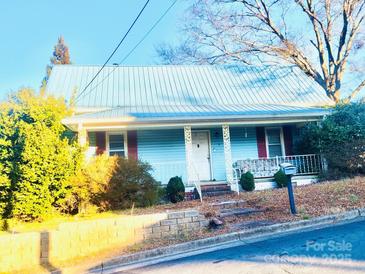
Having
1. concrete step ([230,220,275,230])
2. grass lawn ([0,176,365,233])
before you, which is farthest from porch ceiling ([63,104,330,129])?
concrete step ([230,220,275,230])

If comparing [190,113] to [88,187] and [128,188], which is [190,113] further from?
[88,187]

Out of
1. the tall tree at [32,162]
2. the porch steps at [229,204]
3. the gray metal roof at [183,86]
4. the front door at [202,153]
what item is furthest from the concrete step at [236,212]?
the gray metal roof at [183,86]

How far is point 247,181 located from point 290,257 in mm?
6217

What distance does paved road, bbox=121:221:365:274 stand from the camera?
412 centimetres

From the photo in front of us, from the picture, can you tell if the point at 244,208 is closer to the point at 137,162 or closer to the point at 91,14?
the point at 137,162

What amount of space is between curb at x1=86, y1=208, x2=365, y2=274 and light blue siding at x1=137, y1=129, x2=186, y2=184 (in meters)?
5.93

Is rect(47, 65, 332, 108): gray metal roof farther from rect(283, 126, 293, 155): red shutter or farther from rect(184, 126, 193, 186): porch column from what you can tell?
rect(184, 126, 193, 186): porch column

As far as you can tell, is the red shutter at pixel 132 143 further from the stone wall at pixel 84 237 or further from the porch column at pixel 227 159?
the stone wall at pixel 84 237

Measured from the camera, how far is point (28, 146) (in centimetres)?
745

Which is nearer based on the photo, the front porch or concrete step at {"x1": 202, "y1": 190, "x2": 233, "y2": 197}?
concrete step at {"x1": 202, "y1": 190, "x2": 233, "y2": 197}

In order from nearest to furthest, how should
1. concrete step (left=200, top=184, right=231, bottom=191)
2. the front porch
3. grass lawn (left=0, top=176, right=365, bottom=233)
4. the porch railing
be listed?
grass lawn (left=0, top=176, right=365, bottom=233) < concrete step (left=200, top=184, right=231, bottom=191) < the front porch < the porch railing

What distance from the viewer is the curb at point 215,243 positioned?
528 cm

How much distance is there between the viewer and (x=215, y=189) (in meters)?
10.9

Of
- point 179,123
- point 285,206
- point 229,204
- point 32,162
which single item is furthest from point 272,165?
point 32,162
